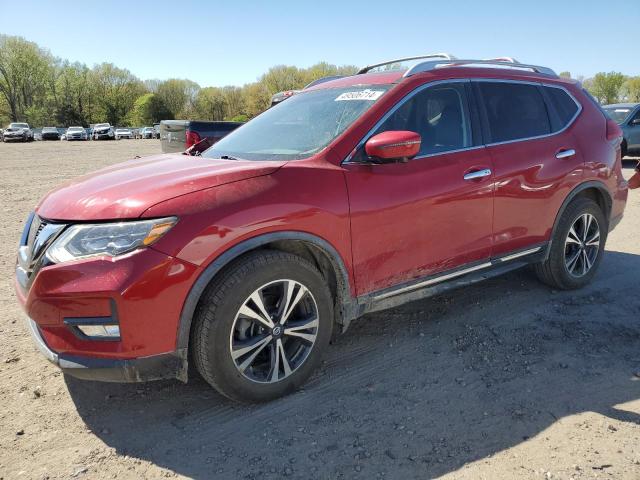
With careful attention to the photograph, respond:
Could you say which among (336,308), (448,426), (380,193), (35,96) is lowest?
(448,426)

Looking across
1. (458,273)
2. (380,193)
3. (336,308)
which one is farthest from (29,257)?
(458,273)

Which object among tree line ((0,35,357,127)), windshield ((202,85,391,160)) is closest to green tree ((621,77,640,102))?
tree line ((0,35,357,127))

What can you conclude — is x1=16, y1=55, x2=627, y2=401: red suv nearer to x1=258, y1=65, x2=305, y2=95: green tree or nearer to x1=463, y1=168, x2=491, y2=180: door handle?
x1=463, y1=168, x2=491, y2=180: door handle

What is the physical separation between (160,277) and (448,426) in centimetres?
170

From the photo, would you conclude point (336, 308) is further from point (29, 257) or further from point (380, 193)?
point (29, 257)

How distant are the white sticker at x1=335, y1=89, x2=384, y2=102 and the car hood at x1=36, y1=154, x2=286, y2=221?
884 mm

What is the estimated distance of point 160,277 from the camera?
7.82 ft

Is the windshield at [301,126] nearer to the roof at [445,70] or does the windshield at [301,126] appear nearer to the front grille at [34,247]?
the roof at [445,70]

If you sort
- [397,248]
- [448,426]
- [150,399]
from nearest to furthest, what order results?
[448,426]
[150,399]
[397,248]

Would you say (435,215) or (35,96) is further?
(35,96)

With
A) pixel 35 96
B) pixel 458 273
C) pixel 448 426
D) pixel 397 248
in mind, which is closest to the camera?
pixel 448 426

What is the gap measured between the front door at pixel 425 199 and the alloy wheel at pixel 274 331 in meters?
0.41

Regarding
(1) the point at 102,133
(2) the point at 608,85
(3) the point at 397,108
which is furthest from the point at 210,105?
(3) the point at 397,108

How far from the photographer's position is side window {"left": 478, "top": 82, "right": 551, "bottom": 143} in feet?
12.5
